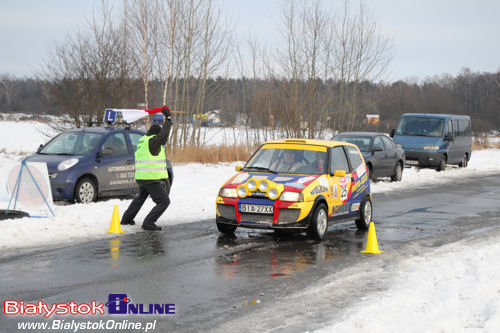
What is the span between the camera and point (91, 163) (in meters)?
14.8

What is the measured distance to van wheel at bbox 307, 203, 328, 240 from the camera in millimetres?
10672

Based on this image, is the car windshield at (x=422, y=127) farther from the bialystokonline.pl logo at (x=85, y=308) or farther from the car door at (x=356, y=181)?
the bialystokonline.pl logo at (x=85, y=308)

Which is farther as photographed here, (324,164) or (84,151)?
(84,151)

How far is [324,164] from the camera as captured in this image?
11469 millimetres

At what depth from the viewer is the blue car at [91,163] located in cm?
1423

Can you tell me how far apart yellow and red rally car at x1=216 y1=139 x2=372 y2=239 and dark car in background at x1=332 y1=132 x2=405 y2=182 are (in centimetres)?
892

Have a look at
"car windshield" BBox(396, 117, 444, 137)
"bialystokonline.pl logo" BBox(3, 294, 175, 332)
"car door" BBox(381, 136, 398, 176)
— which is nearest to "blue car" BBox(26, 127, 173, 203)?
"bialystokonline.pl logo" BBox(3, 294, 175, 332)

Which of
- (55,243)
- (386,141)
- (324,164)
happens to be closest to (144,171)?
(55,243)

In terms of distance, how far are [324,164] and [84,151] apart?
6.32 meters

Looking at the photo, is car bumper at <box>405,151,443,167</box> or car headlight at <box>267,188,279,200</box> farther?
car bumper at <box>405,151,443,167</box>

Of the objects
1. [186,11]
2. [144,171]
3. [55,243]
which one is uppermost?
[186,11]

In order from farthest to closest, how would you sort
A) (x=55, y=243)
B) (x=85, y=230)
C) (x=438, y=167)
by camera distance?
(x=438, y=167)
(x=85, y=230)
(x=55, y=243)

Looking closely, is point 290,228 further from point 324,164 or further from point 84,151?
point 84,151

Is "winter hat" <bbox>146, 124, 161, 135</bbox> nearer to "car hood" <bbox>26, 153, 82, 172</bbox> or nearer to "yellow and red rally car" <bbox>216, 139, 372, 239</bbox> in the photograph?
"yellow and red rally car" <bbox>216, 139, 372, 239</bbox>
